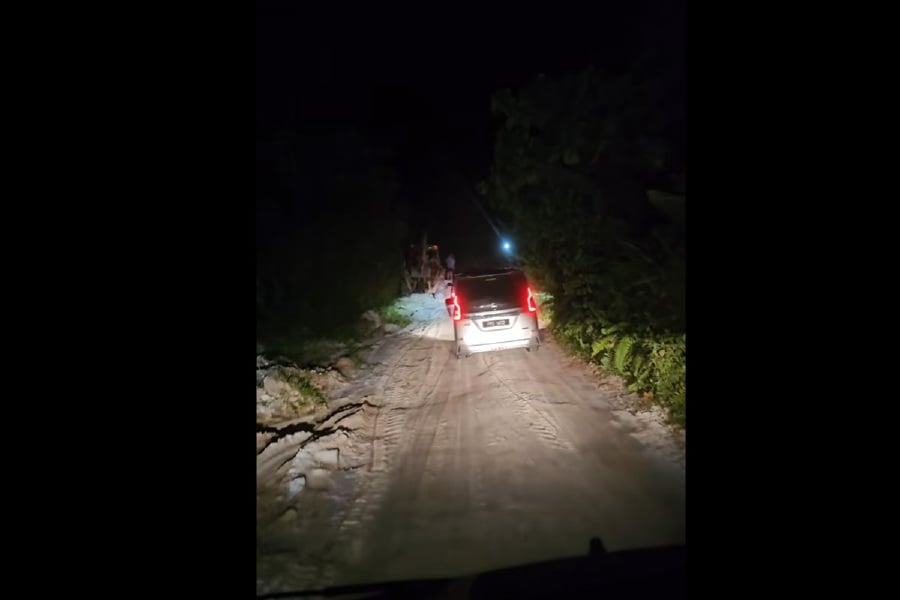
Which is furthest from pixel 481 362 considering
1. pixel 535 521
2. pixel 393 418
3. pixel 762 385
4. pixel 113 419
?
pixel 113 419

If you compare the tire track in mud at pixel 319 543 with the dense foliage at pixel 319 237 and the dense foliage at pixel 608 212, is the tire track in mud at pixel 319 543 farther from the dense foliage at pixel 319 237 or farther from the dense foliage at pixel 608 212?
the dense foliage at pixel 319 237

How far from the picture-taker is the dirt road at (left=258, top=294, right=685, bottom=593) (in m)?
4.57

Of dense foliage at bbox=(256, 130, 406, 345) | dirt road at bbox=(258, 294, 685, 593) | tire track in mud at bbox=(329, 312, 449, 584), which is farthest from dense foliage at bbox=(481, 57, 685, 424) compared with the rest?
dense foliage at bbox=(256, 130, 406, 345)

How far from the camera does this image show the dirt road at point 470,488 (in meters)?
4.57

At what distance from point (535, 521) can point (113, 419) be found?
373cm

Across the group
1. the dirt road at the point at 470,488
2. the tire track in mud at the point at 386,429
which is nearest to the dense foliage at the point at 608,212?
the dirt road at the point at 470,488

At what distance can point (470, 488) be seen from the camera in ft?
18.6

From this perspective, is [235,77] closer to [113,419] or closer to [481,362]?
[113,419]

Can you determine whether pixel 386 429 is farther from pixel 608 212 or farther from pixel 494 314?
pixel 608 212

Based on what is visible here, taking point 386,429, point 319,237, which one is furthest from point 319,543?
point 319,237

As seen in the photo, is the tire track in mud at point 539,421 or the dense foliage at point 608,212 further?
the dense foliage at point 608,212

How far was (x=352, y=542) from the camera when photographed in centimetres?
489

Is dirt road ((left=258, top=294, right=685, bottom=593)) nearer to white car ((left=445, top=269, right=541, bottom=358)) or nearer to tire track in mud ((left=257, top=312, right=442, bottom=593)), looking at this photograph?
tire track in mud ((left=257, top=312, right=442, bottom=593))

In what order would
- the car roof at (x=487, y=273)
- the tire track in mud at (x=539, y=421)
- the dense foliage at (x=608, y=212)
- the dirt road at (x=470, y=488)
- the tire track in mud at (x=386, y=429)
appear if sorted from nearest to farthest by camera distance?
the dirt road at (x=470, y=488) < the tire track in mud at (x=386, y=429) < the tire track in mud at (x=539, y=421) < the dense foliage at (x=608, y=212) < the car roof at (x=487, y=273)
